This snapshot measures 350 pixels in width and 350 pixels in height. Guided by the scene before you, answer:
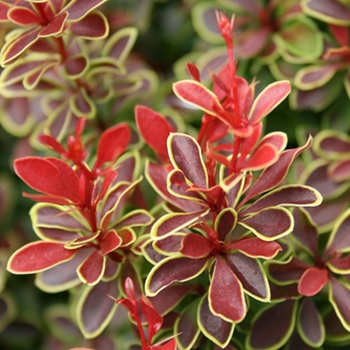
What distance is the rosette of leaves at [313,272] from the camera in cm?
73

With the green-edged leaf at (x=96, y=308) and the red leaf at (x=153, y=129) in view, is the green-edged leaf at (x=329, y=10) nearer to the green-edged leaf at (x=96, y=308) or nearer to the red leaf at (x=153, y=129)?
the red leaf at (x=153, y=129)

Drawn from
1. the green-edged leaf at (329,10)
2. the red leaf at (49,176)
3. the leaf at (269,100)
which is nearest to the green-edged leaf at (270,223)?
the leaf at (269,100)

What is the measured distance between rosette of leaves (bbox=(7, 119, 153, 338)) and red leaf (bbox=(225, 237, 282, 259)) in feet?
0.45

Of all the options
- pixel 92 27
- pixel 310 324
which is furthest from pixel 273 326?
pixel 92 27

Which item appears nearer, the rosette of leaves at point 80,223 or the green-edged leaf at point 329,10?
the rosette of leaves at point 80,223

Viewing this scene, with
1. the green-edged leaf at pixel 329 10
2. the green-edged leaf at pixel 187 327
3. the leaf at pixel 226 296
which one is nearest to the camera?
the leaf at pixel 226 296

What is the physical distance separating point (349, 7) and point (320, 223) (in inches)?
15.6

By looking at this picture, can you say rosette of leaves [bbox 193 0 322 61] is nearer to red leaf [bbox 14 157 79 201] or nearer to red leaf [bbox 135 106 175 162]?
red leaf [bbox 135 106 175 162]

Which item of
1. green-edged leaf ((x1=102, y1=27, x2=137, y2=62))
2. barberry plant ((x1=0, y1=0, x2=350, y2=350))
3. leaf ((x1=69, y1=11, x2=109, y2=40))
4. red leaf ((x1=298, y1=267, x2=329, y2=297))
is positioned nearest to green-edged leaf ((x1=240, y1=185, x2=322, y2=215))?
barberry plant ((x1=0, y1=0, x2=350, y2=350))

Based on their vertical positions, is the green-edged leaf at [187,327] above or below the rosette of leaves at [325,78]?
below

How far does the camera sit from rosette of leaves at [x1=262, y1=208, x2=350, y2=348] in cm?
73

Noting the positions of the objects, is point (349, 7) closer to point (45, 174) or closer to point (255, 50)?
point (255, 50)

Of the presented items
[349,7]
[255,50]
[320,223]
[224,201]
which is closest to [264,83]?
[255,50]

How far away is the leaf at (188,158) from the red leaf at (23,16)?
28 cm
